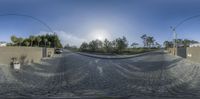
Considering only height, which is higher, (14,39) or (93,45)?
(14,39)

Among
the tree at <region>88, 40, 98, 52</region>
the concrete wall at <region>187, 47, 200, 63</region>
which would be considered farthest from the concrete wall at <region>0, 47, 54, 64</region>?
the tree at <region>88, 40, 98, 52</region>

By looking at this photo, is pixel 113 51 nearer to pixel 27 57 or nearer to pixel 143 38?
pixel 143 38

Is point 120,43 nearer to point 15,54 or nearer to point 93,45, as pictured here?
point 93,45

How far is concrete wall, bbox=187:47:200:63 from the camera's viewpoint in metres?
44.7

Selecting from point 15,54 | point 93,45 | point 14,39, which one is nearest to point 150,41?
point 93,45

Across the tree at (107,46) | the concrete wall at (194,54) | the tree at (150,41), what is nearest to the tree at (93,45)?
the tree at (107,46)

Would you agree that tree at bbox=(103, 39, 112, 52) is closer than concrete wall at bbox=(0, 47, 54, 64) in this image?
No

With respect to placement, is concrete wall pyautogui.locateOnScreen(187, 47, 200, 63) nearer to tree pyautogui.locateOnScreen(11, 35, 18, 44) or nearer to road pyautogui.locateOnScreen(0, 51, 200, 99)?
road pyautogui.locateOnScreen(0, 51, 200, 99)

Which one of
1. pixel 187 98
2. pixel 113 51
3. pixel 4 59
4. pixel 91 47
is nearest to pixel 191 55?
pixel 4 59

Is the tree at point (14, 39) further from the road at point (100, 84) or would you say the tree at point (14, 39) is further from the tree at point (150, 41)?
the road at point (100, 84)

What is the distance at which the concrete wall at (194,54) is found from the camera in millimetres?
44737

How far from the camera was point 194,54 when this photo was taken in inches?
1843

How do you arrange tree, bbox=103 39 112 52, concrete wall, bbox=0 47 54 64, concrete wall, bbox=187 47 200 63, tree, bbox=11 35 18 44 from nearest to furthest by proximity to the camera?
concrete wall, bbox=0 47 54 64
concrete wall, bbox=187 47 200 63
tree, bbox=11 35 18 44
tree, bbox=103 39 112 52

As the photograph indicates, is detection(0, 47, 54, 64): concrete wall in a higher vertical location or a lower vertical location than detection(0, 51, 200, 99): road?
higher
